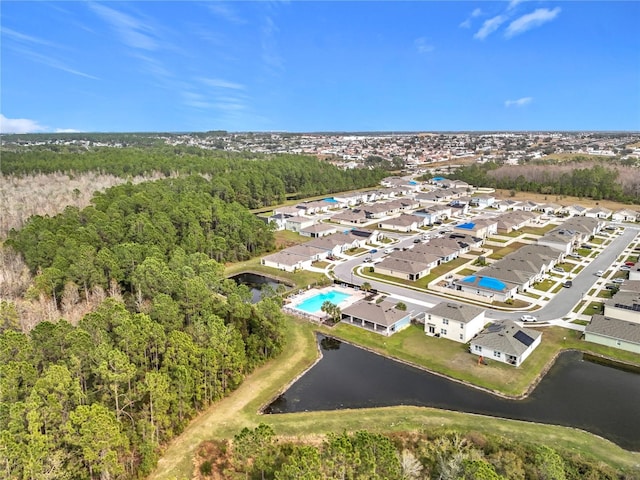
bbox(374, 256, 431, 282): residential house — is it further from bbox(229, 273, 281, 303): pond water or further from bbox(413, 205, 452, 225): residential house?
bbox(413, 205, 452, 225): residential house

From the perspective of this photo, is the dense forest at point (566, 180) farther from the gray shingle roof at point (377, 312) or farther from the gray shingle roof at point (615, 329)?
the gray shingle roof at point (377, 312)

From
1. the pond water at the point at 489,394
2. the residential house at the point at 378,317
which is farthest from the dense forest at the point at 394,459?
the residential house at the point at 378,317

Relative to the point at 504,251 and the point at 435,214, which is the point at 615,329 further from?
the point at 435,214

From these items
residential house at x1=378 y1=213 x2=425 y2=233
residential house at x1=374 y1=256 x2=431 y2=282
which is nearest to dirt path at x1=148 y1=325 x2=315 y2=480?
residential house at x1=374 y1=256 x2=431 y2=282

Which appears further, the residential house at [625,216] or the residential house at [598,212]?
the residential house at [598,212]

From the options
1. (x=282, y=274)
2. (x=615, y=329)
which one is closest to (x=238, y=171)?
(x=282, y=274)

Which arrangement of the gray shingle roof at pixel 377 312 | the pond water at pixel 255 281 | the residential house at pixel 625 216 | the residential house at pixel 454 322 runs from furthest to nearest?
the residential house at pixel 625 216 → the pond water at pixel 255 281 → the gray shingle roof at pixel 377 312 → the residential house at pixel 454 322

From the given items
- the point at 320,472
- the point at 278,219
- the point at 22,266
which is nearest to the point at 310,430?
the point at 320,472

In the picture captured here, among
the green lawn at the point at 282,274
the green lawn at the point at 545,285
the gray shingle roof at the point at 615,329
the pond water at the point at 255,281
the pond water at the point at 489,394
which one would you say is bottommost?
the pond water at the point at 489,394
